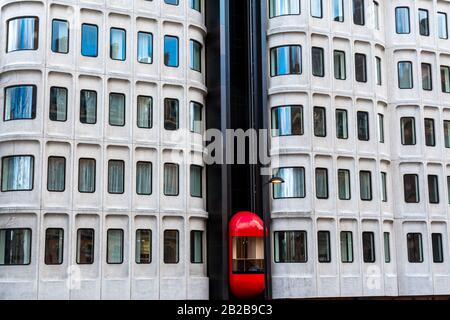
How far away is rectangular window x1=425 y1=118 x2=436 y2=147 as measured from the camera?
40.6 meters

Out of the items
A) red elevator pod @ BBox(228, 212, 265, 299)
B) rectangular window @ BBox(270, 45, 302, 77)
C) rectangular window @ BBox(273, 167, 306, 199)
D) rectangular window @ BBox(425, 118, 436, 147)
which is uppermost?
rectangular window @ BBox(270, 45, 302, 77)

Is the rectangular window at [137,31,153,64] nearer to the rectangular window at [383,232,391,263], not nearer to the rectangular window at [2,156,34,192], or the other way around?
the rectangular window at [2,156,34,192]

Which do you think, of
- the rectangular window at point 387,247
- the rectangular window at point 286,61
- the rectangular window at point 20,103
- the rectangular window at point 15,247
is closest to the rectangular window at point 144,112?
the rectangular window at point 20,103

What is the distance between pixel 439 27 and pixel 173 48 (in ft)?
60.2

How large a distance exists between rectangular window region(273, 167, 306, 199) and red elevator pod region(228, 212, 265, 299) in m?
2.36

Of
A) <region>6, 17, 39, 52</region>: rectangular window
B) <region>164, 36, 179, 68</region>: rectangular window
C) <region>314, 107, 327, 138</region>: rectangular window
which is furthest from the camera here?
<region>314, 107, 327, 138</region>: rectangular window

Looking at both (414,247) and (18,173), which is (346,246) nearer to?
(414,247)

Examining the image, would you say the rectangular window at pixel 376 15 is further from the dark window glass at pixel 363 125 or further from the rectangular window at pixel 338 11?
the dark window glass at pixel 363 125

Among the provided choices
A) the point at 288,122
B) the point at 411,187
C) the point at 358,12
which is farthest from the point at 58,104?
the point at 411,187

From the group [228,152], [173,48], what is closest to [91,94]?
[173,48]

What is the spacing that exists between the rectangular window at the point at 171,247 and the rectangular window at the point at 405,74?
1777 cm

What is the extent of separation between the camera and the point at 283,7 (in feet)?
126

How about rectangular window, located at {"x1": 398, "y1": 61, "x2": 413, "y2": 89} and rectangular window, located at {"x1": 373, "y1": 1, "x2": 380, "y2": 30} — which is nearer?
rectangular window, located at {"x1": 373, "y1": 1, "x2": 380, "y2": 30}

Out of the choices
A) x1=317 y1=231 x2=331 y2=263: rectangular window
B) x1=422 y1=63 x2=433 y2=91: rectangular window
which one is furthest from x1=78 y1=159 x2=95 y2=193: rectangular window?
x1=422 y1=63 x2=433 y2=91: rectangular window
